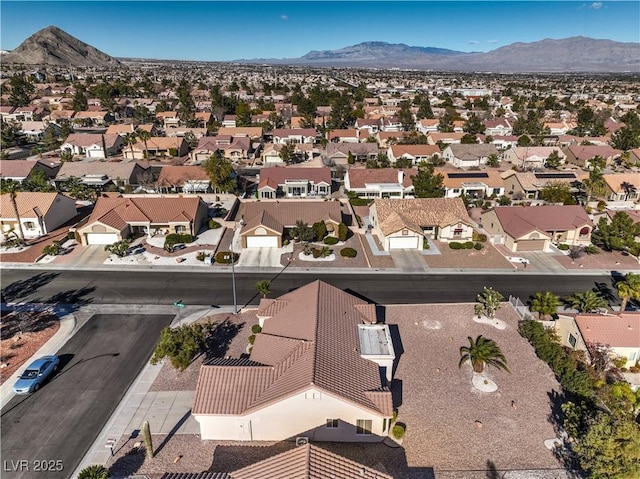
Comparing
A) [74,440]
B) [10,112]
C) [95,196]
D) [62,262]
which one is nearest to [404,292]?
[74,440]

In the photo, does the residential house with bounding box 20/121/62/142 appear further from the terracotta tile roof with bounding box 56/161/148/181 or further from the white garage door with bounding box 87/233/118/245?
the white garage door with bounding box 87/233/118/245

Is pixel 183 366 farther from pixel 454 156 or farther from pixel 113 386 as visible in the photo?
pixel 454 156

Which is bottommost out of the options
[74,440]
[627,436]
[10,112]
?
[74,440]

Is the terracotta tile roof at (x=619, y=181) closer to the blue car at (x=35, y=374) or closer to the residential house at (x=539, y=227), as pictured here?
the residential house at (x=539, y=227)

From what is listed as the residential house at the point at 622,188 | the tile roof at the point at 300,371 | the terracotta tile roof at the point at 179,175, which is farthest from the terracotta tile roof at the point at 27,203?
the residential house at the point at 622,188

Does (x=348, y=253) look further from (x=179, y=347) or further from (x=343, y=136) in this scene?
(x=343, y=136)

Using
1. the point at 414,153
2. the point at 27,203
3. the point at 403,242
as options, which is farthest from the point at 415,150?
the point at 27,203
